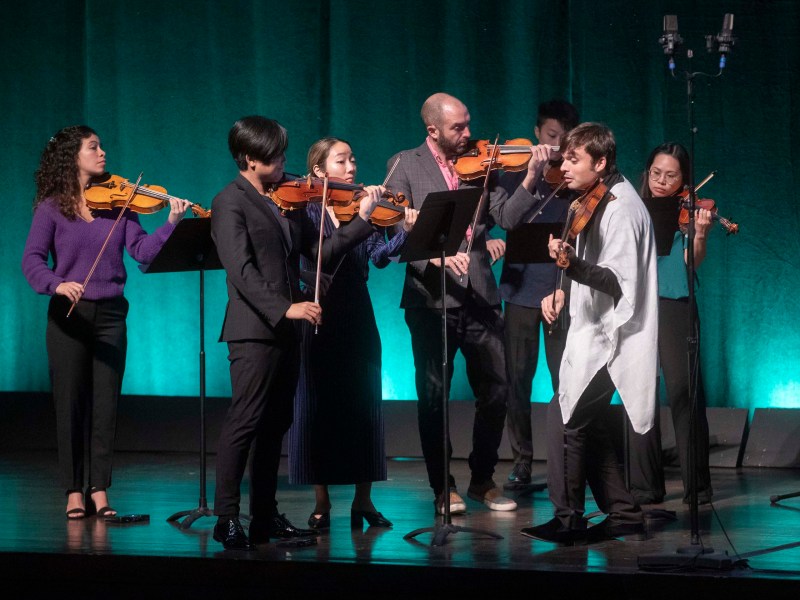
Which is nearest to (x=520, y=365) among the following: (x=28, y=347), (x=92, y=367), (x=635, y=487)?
(x=635, y=487)

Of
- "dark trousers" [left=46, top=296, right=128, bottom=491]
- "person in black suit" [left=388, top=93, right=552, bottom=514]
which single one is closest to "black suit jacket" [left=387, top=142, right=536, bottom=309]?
"person in black suit" [left=388, top=93, right=552, bottom=514]

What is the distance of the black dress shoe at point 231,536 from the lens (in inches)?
150

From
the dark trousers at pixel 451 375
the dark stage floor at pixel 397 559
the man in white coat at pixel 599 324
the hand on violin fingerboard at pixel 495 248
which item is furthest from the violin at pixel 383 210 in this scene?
the dark stage floor at pixel 397 559

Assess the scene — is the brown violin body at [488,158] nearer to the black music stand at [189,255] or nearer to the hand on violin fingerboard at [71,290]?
the black music stand at [189,255]

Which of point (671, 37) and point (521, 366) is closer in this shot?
point (671, 37)

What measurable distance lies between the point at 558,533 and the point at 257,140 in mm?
1661

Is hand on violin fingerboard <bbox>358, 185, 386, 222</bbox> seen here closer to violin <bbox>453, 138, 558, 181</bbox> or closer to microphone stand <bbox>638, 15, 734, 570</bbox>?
violin <bbox>453, 138, 558, 181</bbox>

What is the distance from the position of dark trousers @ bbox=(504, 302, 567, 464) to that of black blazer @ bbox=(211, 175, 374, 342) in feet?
5.83

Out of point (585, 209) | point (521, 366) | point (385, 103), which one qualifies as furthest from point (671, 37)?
point (385, 103)

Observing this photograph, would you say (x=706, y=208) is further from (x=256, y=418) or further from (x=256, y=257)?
(x=256, y=418)

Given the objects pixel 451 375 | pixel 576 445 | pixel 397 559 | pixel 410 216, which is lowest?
pixel 397 559

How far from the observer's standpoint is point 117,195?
4.64 metres

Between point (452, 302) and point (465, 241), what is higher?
point (465, 241)

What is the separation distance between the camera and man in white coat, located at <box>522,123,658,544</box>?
381cm
